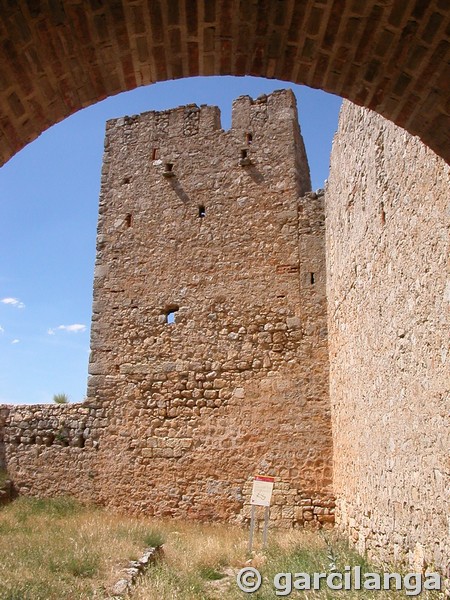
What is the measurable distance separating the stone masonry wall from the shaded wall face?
42.9 inches

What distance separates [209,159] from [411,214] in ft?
22.4

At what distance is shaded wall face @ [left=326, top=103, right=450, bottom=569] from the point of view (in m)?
4.35

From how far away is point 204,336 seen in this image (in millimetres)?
10086

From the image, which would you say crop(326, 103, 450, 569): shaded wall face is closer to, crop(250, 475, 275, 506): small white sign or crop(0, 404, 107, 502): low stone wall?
crop(250, 475, 275, 506): small white sign

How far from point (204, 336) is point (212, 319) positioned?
13.9 inches

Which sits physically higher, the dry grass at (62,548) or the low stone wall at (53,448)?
the low stone wall at (53,448)

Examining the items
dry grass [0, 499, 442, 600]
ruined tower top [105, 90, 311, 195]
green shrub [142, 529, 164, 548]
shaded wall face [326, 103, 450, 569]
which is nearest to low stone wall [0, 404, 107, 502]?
dry grass [0, 499, 442, 600]

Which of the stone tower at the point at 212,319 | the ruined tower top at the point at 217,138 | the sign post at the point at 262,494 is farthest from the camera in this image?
the ruined tower top at the point at 217,138

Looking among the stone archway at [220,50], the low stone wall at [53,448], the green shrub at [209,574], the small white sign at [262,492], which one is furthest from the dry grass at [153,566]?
the stone archway at [220,50]

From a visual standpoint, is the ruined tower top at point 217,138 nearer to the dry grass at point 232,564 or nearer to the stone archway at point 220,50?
the dry grass at point 232,564

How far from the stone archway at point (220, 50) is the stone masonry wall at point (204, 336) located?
6.94 meters

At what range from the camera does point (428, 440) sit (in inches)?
178

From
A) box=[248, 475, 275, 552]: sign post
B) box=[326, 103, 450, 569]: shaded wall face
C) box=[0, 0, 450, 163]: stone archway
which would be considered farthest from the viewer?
box=[248, 475, 275, 552]: sign post

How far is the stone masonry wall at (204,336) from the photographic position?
9.25 metres
